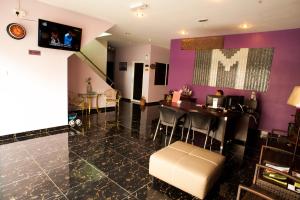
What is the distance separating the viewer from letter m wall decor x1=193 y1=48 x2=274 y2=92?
4.93 meters

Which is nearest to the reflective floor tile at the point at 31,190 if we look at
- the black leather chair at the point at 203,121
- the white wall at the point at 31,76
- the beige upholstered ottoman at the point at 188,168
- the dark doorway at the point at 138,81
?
the beige upholstered ottoman at the point at 188,168

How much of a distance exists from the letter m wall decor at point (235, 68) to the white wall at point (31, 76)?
406 centimetres

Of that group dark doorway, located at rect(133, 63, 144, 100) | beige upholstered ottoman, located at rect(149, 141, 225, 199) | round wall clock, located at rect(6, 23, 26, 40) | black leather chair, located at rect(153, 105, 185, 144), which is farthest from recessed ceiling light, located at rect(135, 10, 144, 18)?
dark doorway, located at rect(133, 63, 144, 100)

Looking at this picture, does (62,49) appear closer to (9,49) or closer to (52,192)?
(9,49)

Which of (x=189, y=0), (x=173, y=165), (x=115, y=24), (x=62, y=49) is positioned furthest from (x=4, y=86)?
(x=189, y=0)

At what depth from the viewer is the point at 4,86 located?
3.56m

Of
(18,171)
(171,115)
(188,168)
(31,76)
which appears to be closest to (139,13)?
(171,115)

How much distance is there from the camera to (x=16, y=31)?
357 cm

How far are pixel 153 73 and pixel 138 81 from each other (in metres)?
0.96

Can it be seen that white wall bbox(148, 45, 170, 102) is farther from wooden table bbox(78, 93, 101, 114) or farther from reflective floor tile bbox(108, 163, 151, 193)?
reflective floor tile bbox(108, 163, 151, 193)

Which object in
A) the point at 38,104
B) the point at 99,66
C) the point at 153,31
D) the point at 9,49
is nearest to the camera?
the point at 9,49

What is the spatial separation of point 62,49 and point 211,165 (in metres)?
4.20

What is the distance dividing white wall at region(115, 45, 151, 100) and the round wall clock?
5.53 m

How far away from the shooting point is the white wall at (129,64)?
8.65m
